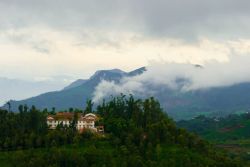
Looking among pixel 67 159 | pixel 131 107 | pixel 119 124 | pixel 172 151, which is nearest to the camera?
pixel 67 159

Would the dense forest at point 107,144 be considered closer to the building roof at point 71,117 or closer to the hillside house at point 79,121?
the hillside house at point 79,121

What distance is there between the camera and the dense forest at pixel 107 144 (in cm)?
11369

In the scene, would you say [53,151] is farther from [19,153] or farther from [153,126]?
[153,126]

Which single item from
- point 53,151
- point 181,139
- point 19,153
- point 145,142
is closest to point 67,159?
point 53,151

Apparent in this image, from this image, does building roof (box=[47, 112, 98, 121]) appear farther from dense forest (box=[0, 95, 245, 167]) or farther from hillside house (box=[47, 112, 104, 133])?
dense forest (box=[0, 95, 245, 167])

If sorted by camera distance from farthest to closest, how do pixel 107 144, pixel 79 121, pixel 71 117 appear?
pixel 71 117
pixel 79 121
pixel 107 144

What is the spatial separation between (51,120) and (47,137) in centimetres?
1704

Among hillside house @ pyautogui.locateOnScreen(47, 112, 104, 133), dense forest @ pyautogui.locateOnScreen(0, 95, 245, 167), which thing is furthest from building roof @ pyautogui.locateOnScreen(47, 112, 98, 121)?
dense forest @ pyautogui.locateOnScreen(0, 95, 245, 167)

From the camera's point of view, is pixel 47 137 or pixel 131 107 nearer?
pixel 47 137

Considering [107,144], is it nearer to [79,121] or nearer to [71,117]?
[79,121]

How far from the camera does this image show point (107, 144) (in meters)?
122

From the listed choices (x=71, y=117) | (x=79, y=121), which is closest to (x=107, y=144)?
(x=79, y=121)

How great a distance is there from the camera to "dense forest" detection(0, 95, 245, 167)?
114 m

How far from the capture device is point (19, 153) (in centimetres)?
11569
